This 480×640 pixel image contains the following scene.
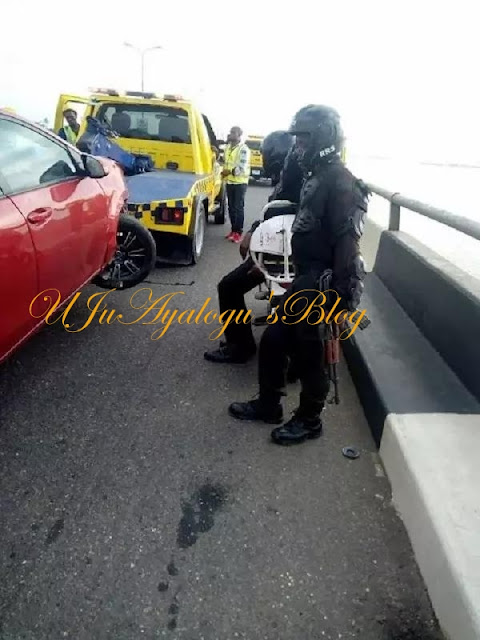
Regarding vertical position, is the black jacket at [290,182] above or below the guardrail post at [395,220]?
above

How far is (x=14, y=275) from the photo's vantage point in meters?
2.59

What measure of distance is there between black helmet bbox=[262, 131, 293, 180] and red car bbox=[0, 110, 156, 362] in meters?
1.28

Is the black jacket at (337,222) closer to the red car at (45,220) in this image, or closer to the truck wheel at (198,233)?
the red car at (45,220)

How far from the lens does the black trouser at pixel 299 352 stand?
9.05 feet

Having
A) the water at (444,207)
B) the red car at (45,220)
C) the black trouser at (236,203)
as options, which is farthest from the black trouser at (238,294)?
the black trouser at (236,203)

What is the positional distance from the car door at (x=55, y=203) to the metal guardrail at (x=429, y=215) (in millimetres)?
2373

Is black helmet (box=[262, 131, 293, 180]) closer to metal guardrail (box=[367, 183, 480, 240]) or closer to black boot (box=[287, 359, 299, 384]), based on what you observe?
metal guardrail (box=[367, 183, 480, 240])

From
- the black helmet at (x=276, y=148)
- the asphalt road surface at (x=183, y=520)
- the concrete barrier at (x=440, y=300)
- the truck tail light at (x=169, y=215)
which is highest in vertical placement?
the black helmet at (x=276, y=148)

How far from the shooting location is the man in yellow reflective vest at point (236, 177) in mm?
8305

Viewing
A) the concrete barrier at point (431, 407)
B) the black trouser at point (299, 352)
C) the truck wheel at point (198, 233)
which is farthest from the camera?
the truck wheel at point (198, 233)

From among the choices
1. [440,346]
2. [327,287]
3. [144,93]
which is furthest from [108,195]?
[144,93]

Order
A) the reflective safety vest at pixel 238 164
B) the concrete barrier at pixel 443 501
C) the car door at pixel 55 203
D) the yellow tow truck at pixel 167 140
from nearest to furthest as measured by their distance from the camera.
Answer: the concrete barrier at pixel 443 501
the car door at pixel 55 203
the yellow tow truck at pixel 167 140
the reflective safety vest at pixel 238 164

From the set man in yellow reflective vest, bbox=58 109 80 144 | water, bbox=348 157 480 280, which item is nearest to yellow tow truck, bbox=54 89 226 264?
man in yellow reflective vest, bbox=58 109 80 144

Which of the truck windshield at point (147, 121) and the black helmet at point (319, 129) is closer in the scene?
the black helmet at point (319, 129)
